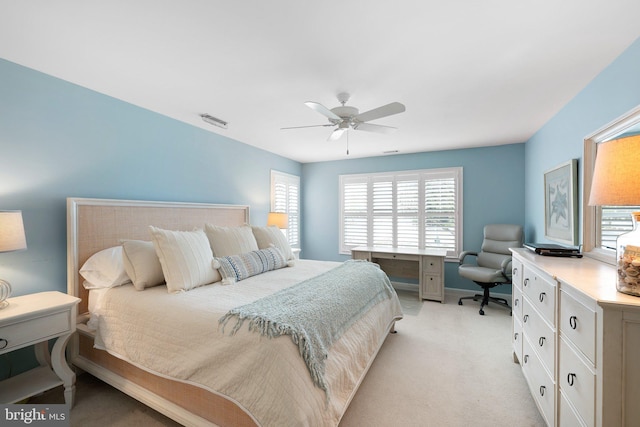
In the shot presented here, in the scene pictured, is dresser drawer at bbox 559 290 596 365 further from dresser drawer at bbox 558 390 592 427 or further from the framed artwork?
the framed artwork

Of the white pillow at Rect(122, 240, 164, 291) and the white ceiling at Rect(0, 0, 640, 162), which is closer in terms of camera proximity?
the white ceiling at Rect(0, 0, 640, 162)

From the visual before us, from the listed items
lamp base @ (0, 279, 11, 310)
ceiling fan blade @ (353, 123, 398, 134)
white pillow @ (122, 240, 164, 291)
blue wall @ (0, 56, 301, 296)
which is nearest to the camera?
lamp base @ (0, 279, 11, 310)

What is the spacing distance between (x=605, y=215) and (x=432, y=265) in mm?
2301

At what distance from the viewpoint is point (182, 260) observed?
2152mm

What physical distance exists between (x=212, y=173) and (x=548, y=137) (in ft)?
13.5

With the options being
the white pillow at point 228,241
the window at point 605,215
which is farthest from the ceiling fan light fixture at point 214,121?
the window at point 605,215

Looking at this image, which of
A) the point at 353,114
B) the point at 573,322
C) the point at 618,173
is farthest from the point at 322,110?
the point at 573,322

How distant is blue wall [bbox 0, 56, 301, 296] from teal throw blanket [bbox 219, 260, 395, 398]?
1731 mm

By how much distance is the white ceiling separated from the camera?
1491 millimetres

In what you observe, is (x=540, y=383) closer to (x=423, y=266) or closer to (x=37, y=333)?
(x=423, y=266)

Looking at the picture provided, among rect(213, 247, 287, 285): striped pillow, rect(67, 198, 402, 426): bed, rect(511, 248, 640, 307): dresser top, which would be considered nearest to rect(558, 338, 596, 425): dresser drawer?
rect(511, 248, 640, 307): dresser top

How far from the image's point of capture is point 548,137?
10.5 feet

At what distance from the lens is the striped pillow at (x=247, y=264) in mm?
2379

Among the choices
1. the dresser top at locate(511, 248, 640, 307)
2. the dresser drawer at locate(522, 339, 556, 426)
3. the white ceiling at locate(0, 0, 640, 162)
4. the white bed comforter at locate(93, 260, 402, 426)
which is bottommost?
the dresser drawer at locate(522, 339, 556, 426)
